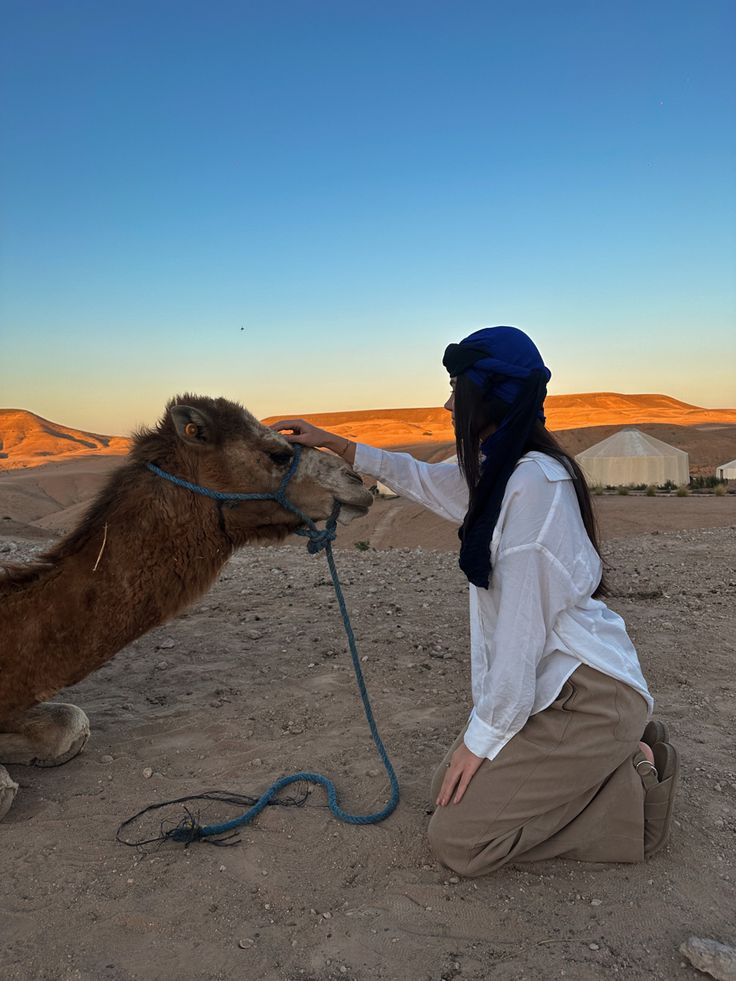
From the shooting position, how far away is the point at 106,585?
11.7 ft

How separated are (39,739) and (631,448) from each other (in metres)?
37.4

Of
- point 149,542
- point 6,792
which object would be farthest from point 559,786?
point 6,792

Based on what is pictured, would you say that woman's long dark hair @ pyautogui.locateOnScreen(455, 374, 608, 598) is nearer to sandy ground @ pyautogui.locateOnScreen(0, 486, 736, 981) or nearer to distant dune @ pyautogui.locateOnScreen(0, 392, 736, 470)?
sandy ground @ pyautogui.locateOnScreen(0, 486, 736, 981)

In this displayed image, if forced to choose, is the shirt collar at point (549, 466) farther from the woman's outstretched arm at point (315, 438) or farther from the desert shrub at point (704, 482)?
the desert shrub at point (704, 482)

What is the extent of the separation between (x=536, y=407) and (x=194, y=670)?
3.66 meters

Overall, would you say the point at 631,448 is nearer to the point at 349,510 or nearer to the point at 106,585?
the point at 349,510

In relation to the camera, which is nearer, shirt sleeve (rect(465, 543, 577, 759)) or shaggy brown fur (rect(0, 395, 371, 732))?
shirt sleeve (rect(465, 543, 577, 759))

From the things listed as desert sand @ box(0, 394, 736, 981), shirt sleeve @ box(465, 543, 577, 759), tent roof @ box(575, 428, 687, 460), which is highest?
shirt sleeve @ box(465, 543, 577, 759)

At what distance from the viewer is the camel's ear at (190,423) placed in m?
3.60

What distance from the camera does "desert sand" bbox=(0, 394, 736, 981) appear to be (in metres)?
2.57

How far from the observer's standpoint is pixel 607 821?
3.02 m

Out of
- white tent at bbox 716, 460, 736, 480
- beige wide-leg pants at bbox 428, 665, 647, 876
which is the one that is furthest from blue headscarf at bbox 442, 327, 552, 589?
white tent at bbox 716, 460, 736, 480

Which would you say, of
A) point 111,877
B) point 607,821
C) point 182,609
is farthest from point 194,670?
point 607,821

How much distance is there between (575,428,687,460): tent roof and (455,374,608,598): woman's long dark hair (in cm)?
3680
